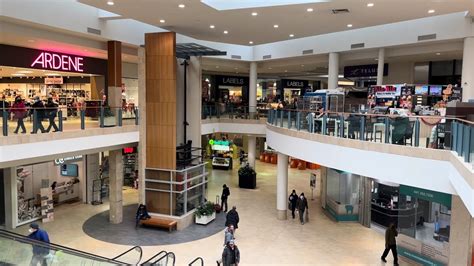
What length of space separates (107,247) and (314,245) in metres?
6.78

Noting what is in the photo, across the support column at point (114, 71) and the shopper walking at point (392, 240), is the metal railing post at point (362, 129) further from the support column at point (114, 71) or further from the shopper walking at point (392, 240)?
the support column at point (114, 71)

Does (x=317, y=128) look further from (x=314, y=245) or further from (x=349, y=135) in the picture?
(x=314, y=245)

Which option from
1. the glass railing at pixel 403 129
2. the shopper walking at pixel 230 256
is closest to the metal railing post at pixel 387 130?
the glass railing at pixel 403 129

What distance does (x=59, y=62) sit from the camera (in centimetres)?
1603

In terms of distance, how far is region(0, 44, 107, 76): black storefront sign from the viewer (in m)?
14.4

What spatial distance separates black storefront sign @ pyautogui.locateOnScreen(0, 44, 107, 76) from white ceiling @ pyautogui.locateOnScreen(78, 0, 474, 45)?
186 inches

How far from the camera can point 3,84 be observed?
24.0 m

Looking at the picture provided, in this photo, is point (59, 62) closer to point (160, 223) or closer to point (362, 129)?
point (160, 223)

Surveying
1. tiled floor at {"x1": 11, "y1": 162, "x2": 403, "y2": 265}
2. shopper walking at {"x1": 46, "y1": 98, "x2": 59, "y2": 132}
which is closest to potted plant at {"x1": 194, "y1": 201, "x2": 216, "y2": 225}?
tiled floor at {"x1": 11, "y1": 162, "x2": 403, "y2": 265}

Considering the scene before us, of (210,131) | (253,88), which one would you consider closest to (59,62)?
(210,131)

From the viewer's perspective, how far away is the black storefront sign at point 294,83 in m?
37.6

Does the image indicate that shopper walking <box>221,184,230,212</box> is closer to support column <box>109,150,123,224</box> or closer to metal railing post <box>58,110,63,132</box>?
support column <box>109,150,123,224</box>

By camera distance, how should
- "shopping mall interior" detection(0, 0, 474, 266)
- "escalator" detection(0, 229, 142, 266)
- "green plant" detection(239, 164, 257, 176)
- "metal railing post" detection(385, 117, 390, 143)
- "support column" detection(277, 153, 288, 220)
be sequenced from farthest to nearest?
"green plant" detection(239, 164, 257, 176), "support column" detection(277, 153, 288, 220), "shopping mall interior" detection(0, 0, 474, 266), "metal railing post" detection(385, 117, 390, 143), "escalator" detection(0, 229, 142, 266)

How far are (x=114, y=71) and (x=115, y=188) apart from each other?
4499 mm
